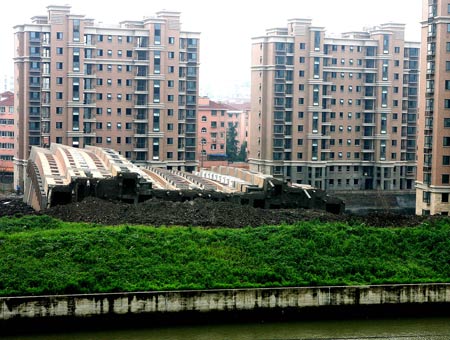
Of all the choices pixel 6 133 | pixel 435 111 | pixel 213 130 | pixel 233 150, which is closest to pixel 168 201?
A: pixel 435 111

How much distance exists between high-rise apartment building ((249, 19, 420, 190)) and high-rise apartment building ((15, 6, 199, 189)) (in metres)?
5.06

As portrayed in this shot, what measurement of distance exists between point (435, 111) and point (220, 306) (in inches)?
876

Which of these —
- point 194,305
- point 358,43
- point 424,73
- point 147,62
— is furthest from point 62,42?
point 194,305

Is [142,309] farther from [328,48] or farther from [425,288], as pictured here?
[328,48]

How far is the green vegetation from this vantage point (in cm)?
1914

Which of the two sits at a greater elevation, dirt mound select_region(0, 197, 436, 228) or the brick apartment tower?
the brick apartment tower

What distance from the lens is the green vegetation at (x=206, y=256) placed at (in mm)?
19141

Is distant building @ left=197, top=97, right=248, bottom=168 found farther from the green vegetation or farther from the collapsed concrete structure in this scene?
the green vegetation

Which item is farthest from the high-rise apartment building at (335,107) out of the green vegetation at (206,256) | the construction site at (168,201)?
the green vegetation at (206,256)

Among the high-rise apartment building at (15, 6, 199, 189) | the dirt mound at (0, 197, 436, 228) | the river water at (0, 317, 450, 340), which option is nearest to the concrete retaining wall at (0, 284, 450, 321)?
the river water at (0, 317, 450, 340)

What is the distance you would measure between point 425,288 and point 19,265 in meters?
9.13

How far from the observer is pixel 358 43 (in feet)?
186

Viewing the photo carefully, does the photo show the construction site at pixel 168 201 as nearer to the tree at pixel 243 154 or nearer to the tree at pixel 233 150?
the tree at pixel 243 154

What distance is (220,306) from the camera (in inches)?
738
